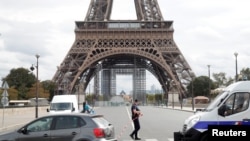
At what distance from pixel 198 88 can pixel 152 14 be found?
24080mm

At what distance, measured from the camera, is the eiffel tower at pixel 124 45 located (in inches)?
3219

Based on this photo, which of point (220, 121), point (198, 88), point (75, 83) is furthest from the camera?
point (198, 88)

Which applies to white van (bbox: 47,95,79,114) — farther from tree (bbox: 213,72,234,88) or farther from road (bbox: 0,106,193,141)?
tree (bbox: 213,72,234,88)

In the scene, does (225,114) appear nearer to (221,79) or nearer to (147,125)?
(147,125)

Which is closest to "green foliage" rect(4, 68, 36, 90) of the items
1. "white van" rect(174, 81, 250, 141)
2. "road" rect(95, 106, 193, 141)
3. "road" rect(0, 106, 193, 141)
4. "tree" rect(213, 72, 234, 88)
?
"tree" rect(213, 72, 234, 88)

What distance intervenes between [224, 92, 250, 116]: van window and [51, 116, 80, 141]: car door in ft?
14.1

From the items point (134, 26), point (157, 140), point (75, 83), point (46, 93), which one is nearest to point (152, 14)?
point (134, 26)

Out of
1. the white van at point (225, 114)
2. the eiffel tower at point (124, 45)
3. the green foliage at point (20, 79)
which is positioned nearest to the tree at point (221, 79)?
the eiffel tower at point (124, 45)

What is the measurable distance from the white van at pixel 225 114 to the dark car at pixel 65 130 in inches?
97.8

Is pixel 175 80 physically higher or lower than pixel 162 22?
lower

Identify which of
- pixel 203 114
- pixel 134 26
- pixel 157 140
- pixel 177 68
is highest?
pixel 134 26

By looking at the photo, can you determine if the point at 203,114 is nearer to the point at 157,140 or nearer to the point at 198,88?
the point at 157,140

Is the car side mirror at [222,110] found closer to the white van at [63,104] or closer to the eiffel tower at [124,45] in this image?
the white van at [63,104]

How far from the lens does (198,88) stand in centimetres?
10450
